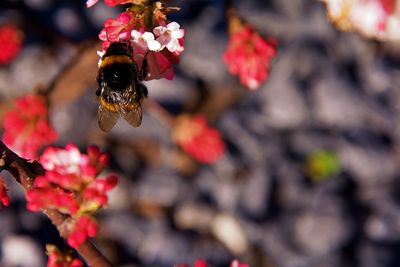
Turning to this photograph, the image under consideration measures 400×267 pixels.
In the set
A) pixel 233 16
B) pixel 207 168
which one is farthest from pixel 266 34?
pixel 233 16

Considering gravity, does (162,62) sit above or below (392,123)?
above

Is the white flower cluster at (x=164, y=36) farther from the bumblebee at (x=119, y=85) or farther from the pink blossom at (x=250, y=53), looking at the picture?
the pink blossom at (x=250, y=53)

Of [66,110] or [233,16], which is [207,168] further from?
[233,16]

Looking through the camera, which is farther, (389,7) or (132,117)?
(389,7)

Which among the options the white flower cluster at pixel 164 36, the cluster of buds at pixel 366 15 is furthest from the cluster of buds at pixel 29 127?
the cluster of buds at pixel 366 15

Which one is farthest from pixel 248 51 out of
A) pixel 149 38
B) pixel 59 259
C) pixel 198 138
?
pixel 59 259

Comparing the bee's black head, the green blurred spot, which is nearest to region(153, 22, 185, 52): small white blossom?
the bee's black head

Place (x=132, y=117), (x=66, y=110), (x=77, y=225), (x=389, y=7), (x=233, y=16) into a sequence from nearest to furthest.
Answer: (x=77, y=225), (x=132, y=117), (x=233, y=16), (x=389, y=7), (x=66, y=110)

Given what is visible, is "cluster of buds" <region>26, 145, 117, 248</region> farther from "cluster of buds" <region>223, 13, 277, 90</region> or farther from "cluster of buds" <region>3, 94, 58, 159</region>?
"cluster of buds" <region>223, 13, 277, 90</region>
